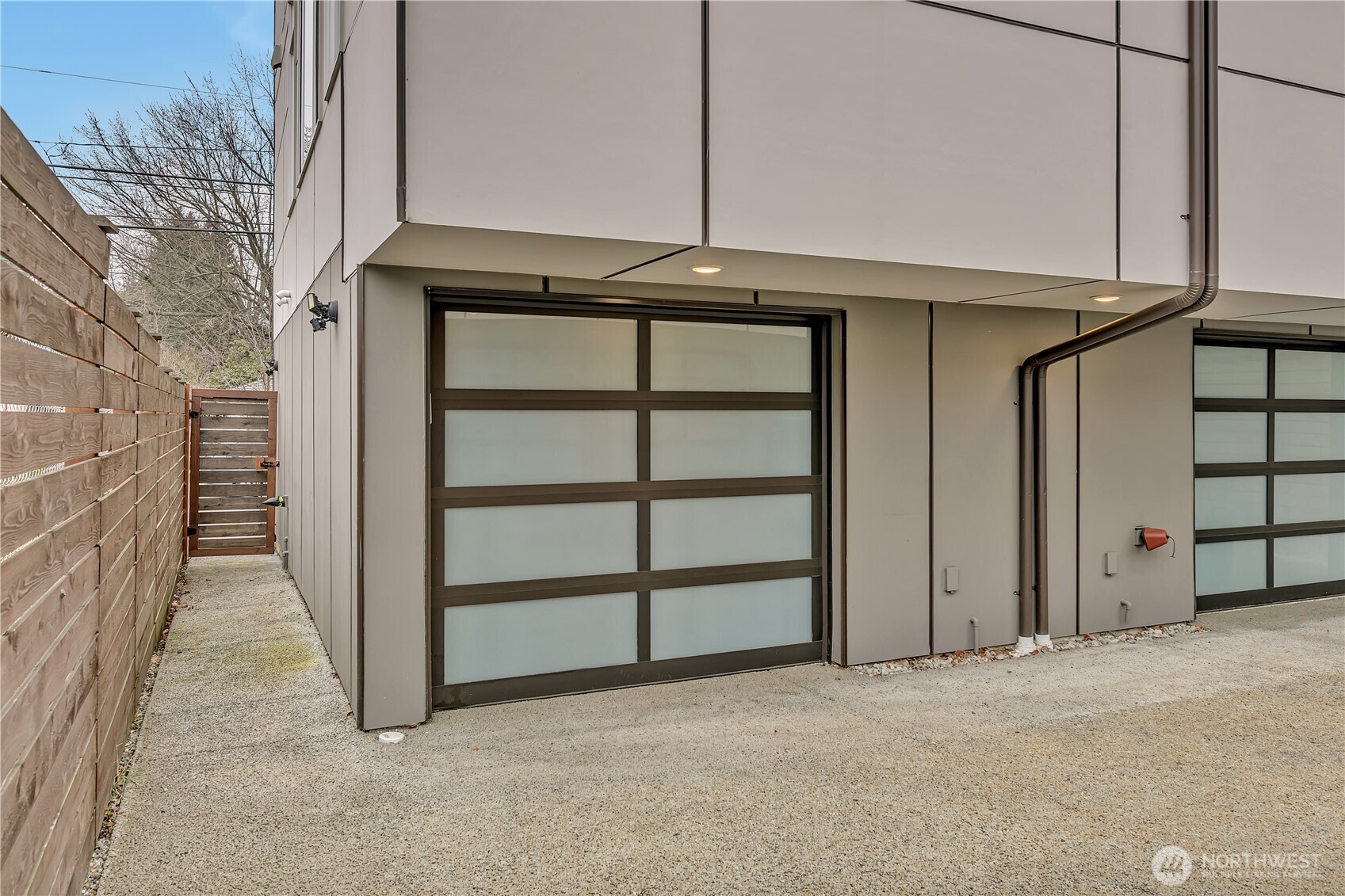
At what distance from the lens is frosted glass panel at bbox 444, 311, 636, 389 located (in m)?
4.65

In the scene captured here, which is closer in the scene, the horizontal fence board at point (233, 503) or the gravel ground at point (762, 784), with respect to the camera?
the gravel ground at point (762, 784)

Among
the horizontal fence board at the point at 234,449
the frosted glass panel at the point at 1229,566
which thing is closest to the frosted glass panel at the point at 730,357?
the frosted glass panel at the point at 1229,566

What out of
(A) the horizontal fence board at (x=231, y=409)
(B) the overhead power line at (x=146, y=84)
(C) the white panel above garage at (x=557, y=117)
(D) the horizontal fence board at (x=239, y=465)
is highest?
(B) the overhead power line at (x=146, y=84)

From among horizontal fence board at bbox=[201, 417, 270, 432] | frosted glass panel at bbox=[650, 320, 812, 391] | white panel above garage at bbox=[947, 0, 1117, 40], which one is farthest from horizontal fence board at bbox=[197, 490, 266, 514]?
white panel above garage at bbox=[947, 0, 1117, 40]

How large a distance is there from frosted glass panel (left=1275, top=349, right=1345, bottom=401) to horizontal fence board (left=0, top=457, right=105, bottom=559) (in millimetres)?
8372

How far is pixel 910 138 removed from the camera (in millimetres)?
4129

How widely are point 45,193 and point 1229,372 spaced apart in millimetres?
7841

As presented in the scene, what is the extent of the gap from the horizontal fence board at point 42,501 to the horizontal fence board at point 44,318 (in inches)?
13.5

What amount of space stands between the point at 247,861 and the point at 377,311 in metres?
2.54

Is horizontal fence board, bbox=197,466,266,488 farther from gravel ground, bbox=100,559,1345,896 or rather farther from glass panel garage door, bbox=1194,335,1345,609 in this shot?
glass panel garage door, bbox=1194,335,1345,609

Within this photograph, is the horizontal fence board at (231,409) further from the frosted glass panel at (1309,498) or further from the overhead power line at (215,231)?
the frosted glass panel at (1309,498)

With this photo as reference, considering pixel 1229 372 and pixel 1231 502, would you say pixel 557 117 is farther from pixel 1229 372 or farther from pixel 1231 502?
pixel 1231 502

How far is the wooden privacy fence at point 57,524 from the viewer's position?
1808 mm

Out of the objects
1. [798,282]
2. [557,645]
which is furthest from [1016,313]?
[557,645]
